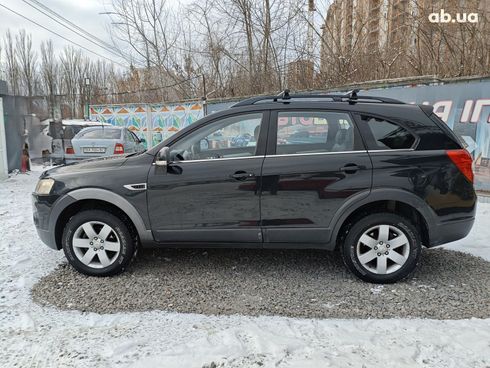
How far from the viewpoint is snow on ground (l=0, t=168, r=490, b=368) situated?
243 centimetres

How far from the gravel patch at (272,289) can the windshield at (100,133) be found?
7.49m

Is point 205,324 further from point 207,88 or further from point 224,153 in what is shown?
point 207,88

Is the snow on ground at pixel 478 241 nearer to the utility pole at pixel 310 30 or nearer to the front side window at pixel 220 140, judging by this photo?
the front side window at pixel 220 140

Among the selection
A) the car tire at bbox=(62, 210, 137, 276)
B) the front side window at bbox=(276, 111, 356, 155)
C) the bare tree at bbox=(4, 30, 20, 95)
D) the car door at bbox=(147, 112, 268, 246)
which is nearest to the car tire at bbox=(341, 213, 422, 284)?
the front side window at bbox=(276, 111, 356, 155)

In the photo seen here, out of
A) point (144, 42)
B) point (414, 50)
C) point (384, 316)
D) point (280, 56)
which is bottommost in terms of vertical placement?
point (384, 316)

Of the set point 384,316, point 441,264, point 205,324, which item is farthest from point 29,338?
point 441,264

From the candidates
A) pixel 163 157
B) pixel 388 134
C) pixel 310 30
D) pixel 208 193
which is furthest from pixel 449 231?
pixel 310 30

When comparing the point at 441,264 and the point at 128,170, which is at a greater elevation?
the point at 128,170

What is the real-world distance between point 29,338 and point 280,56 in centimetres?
1359

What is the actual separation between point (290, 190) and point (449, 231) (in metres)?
1.58

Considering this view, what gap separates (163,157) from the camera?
3.52 meters

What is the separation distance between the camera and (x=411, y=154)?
3.41 m

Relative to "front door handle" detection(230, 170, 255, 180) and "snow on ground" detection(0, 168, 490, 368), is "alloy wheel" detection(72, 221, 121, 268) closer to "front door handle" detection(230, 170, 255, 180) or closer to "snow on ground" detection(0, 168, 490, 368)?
"snow on ground" detection(0, 168, 490, 368)

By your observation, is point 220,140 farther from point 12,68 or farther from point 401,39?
point 12,68
